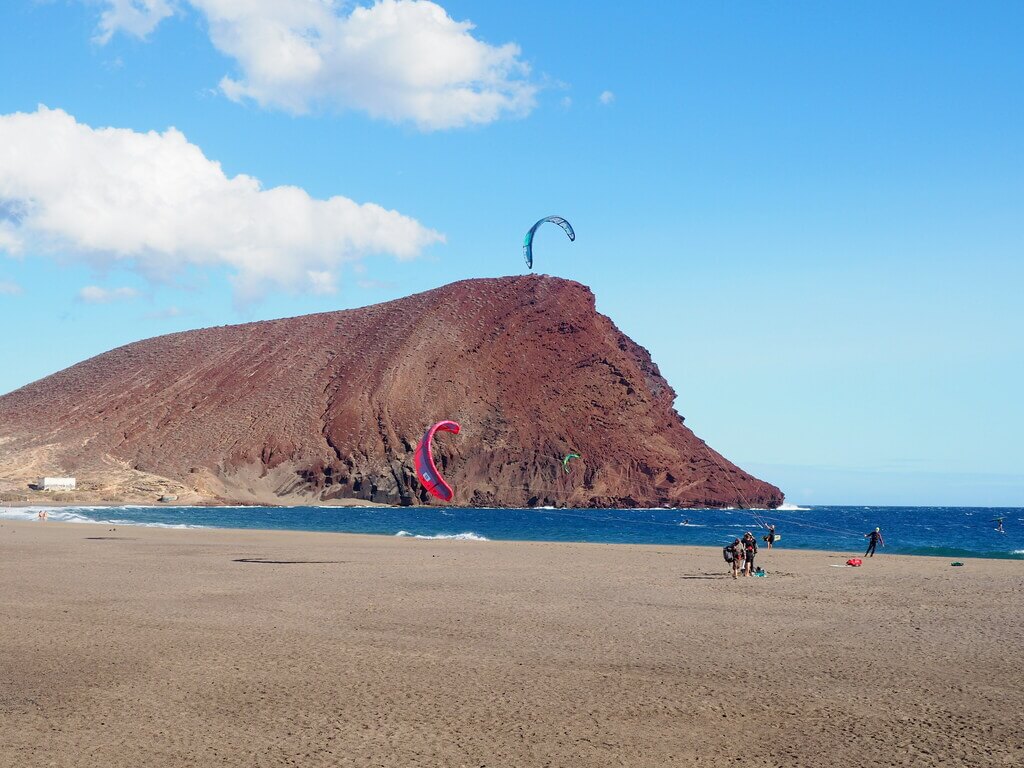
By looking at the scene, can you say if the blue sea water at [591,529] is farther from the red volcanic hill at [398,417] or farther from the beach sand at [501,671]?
the beach sand at [501,671]

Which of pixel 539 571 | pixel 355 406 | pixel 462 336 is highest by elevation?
pixel 462 336

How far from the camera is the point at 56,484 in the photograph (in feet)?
303

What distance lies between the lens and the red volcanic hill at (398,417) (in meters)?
108

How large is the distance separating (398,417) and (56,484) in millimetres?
38285

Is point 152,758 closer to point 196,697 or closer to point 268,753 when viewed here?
point 268,753

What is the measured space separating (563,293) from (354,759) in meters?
123

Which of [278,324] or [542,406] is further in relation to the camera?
[278,324]

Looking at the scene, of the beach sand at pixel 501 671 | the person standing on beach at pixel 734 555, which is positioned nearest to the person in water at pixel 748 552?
the person standing on beach at pixel 734 555

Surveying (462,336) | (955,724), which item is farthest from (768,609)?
(462,336)

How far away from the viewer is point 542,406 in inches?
4518

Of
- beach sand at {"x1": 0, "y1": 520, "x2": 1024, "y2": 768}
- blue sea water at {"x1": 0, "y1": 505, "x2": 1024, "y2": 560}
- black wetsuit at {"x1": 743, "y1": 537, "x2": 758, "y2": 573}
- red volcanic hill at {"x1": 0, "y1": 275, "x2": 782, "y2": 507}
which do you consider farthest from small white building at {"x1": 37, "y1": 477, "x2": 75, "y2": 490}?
black wetsuit at {"x1": 743, "y1": 537, "x2": 758, "y2": 573}

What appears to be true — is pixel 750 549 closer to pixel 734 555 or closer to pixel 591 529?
pixel 734 555

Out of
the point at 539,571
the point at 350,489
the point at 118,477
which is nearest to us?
the point at 539,571

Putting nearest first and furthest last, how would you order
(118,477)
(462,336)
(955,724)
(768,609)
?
(955,724) < (768,609) < (118,477) < (462,336)
